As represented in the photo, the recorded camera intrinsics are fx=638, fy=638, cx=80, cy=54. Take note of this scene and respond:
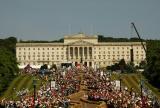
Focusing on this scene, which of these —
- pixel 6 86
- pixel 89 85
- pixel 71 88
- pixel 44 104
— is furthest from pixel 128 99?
pixel 6 86

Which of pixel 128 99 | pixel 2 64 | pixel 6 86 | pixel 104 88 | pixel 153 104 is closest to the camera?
pixel 153 104

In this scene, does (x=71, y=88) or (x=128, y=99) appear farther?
(x=71, y=88)

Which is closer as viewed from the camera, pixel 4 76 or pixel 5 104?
pixel 5 104

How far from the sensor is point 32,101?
136 ft

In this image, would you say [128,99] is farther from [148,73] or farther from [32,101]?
[148,73]

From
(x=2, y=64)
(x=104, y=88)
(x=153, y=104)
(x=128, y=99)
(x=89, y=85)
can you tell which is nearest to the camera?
(x=153, y=104)

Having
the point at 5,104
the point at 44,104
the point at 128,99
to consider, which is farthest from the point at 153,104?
the point at 5,104

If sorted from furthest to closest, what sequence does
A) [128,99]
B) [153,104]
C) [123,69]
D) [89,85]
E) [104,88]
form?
[123,69], [89,85], [104,88], [128,99], [153,104]

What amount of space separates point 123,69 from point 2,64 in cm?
4787

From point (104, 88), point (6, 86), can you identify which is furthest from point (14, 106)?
point (6, 86)

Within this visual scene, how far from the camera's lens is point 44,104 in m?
41.3

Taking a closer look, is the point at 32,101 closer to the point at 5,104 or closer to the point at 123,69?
the point at 5,104

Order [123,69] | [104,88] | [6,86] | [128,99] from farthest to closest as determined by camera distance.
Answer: [123,69] < [6,86] < [104,88] < [128,99]

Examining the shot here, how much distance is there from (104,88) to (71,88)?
462cm
